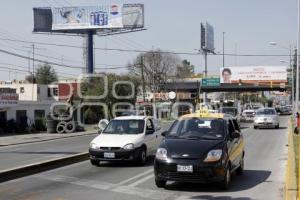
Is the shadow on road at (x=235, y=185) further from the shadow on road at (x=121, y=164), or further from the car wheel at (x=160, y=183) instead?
the shadow on road at (x=121, y=164)

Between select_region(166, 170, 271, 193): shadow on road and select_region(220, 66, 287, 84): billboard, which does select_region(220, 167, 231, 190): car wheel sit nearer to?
select_region(166, 170, 271, 193): shadow on road

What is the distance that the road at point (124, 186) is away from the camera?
36.5 feet

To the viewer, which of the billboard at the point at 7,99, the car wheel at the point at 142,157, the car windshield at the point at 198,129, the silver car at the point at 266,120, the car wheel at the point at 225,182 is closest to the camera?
the car wheel at the point at 225,182

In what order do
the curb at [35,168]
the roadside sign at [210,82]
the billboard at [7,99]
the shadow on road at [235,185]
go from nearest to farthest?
the shadow on road at [235,185] → the curb at [35,168] → the billboard at [7,99] → the roadside sign at [210,82]

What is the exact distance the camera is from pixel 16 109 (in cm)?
5128

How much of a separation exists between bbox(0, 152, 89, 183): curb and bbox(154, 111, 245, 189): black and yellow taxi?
3648 mm

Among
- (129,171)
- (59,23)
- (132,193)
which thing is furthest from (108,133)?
(59,23)

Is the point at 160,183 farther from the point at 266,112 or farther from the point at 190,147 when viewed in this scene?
the point at 266,112

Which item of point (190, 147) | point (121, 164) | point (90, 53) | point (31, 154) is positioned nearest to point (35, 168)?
point (121, 164)

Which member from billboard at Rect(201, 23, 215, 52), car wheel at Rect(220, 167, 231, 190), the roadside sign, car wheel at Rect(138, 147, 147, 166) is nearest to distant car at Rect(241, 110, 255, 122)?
the roadside sign

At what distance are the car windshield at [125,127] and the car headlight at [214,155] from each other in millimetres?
6263

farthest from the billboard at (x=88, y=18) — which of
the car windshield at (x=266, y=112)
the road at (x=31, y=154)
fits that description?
the road at (x=31, y=154)

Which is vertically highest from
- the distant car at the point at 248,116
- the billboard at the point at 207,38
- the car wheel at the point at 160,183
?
the billboard at the point at 207,38

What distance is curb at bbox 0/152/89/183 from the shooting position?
13417 mm
